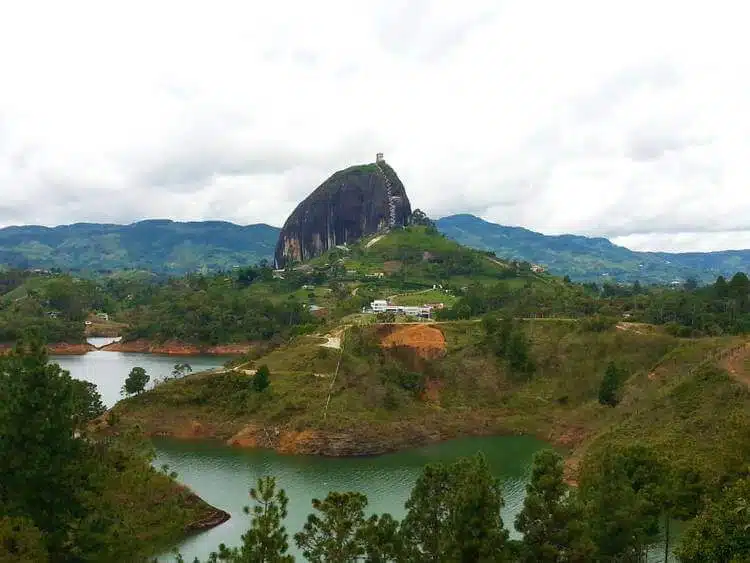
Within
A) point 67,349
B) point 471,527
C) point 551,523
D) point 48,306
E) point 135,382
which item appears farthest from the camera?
point 48,306

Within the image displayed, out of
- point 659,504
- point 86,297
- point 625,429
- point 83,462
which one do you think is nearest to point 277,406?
point 625,429

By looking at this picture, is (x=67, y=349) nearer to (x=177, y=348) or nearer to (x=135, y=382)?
(x=177, y=348)

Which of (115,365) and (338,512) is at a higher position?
(338,512)

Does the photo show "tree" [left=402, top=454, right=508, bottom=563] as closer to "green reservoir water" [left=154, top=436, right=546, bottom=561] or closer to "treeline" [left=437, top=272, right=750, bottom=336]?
"green reservoir water" [left=154, top=436, right=546, bottom=561]

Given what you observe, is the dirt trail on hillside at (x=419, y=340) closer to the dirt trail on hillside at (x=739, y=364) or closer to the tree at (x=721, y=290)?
the dirt trail on hillside at (x=739, y=364)

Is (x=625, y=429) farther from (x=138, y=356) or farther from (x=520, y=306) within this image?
(x=138, y=356)

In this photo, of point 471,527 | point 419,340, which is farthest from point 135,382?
point 471,527

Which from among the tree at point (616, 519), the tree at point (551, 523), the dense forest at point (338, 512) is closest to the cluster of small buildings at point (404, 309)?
the tree at point (616, 519)
